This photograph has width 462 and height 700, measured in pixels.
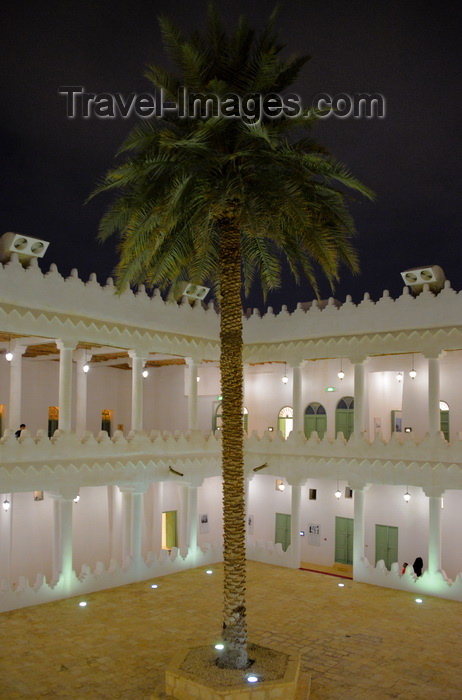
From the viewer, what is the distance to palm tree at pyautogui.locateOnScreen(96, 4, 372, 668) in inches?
436

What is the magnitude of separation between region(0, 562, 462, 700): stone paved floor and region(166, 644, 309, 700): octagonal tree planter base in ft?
1.70

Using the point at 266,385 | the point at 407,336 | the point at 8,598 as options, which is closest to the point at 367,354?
the point at 407,336

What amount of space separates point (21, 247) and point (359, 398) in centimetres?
1088

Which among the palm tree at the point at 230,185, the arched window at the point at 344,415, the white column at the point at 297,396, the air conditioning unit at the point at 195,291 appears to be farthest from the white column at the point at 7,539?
the arched window at the point at 344,415

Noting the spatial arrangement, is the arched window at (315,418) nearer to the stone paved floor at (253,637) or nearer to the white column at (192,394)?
the white column at (192,394)

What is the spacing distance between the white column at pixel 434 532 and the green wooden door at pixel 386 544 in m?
3.31

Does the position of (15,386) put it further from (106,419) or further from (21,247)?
(106,419)

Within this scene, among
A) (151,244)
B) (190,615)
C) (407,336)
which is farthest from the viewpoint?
(407,336)

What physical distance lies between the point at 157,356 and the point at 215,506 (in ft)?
23.6

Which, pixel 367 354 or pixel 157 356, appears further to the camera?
pixel 157 356

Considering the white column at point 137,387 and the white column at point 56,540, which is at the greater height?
the white column at point 137,387

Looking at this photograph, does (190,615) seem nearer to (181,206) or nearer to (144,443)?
(144,443)

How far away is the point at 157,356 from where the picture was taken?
21891 mm

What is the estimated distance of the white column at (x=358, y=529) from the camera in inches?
737
